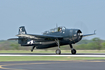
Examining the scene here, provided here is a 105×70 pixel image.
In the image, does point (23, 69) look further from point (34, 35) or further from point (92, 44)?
point (92, 44)

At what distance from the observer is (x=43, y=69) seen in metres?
16.2

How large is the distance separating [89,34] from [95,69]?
88.8 feet

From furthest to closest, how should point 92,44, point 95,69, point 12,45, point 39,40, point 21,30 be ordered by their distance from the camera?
point 92,44 < point 12,45 < point 21,30 < point 39,40 < point 95,69

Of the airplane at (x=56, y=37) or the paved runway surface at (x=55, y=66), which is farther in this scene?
the airplane at (x=56, y=37)

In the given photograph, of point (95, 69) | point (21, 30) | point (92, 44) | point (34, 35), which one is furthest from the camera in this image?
point (92, 44)

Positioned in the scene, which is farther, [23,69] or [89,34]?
[89,34]

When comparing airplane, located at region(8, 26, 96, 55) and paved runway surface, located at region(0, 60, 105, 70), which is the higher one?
airplane, located at region(8, 26, 96, 55)

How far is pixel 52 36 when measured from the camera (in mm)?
39062

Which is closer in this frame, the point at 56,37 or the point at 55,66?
the point at 55,66

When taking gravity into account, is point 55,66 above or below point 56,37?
below

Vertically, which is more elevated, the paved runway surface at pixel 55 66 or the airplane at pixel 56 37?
the airplane at pixel 56 37

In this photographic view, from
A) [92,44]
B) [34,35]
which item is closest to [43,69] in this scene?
[34,35]

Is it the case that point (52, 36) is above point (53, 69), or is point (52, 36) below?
above

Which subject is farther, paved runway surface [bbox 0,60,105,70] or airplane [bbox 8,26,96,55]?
airplane [bbox 8,26,96,55]
